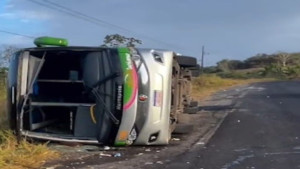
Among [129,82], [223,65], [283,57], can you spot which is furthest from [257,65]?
[129,82]

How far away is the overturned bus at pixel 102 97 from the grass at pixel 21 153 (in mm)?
275

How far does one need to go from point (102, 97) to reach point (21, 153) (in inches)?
64.5

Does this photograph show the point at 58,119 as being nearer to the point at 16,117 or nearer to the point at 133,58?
the point at 16,117

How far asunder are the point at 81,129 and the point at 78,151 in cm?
58

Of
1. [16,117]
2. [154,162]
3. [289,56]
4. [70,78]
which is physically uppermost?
[289,56]

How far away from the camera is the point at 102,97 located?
29.9 ft

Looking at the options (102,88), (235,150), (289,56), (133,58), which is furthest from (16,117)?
(289,56)

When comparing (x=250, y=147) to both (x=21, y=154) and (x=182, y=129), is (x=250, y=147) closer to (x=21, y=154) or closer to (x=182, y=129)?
(x=182, y=129)

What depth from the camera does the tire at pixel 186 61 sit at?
1111 centimetres

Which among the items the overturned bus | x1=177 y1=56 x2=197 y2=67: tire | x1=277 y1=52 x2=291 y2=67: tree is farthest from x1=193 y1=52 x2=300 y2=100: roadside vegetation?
the overturned bus

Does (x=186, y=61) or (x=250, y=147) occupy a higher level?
(x=186, y=61)

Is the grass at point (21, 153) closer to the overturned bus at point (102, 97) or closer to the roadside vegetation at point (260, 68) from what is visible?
the overturned bus at point (102, 97)

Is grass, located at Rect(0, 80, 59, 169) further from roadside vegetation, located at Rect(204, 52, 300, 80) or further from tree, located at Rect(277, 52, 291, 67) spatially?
tree, located at Rect(277, 52, 291, 67)

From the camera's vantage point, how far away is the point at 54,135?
30.4 ft
